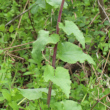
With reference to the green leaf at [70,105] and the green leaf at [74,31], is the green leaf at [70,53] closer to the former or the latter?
the green leaf at [74,31]

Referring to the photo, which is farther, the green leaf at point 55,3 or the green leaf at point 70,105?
the green leaf at point 70,105

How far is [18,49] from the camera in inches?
87.7

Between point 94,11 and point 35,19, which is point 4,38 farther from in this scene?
point 94,11

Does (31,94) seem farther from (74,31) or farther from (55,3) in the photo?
(55,3)

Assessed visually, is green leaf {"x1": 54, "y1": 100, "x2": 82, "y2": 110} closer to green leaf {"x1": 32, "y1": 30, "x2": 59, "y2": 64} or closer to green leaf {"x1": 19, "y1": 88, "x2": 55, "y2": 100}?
green leaf {"x1": 19, "y1": 88, "x2": 55, "y2": 100}

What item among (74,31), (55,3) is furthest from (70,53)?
(55,3)

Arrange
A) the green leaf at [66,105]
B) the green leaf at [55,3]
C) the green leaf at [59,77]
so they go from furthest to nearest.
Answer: the green leaf at [66,105] < the green leaf at [55,3] < the green leaf at [59,77]

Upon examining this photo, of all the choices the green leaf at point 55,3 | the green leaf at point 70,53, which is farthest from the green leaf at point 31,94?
the green leaf at point 55,3

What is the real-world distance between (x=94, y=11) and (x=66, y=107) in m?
2.35

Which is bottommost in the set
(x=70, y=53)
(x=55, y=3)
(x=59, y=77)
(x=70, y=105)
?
(x=70, y=105)

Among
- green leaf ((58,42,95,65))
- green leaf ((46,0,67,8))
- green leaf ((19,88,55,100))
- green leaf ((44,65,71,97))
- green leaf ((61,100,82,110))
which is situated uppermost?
green leaf ((46,0,67,8))

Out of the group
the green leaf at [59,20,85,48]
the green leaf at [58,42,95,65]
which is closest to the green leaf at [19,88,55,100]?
the green leaf at [58,42,95,65]

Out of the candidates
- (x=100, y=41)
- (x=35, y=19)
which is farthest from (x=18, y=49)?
(x=100, y=41)

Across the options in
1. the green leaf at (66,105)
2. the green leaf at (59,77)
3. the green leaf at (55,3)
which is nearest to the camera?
the green leaf at (59,77)
